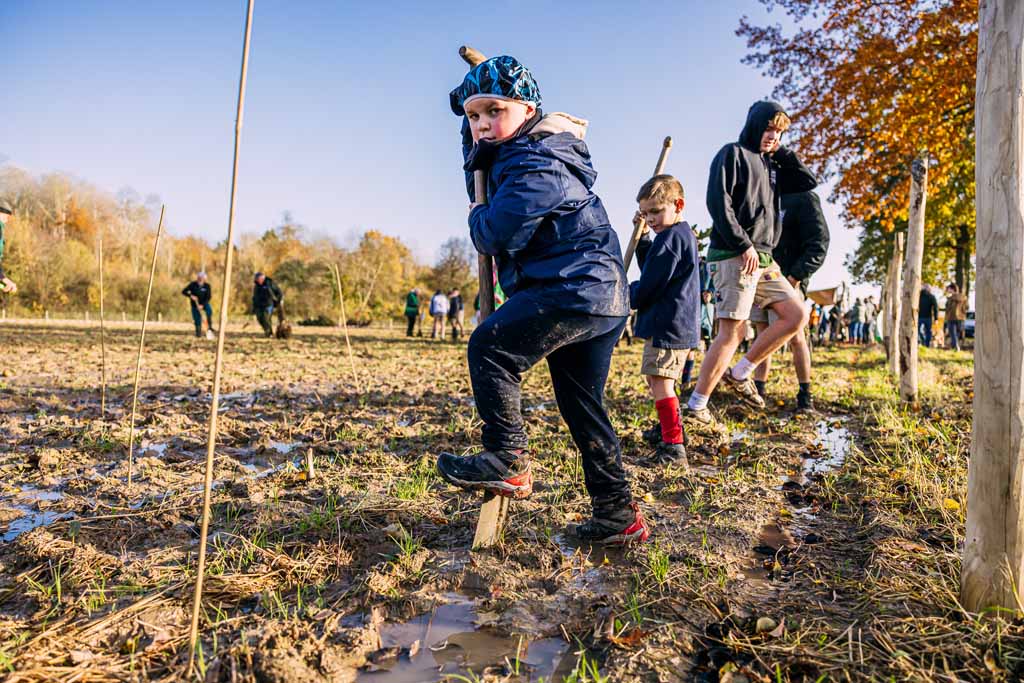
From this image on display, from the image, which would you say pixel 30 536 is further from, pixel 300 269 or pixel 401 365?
pixel 300 269

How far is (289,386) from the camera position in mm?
7352

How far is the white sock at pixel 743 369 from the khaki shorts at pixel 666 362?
1.53 meters

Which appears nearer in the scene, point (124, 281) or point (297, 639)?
point (297, 639)

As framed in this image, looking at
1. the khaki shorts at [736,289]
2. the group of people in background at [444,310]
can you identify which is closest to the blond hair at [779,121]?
the khaki shorts at [736,289]

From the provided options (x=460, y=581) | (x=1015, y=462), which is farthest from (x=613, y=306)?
(x=1015, y=462)

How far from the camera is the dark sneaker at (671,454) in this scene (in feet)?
12.5

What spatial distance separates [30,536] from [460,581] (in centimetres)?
170

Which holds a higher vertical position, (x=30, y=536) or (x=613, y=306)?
(x=613, y=306)

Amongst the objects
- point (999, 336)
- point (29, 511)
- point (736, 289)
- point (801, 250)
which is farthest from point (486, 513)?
point (801, 250)

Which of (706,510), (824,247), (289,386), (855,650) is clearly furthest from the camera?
(289,386)

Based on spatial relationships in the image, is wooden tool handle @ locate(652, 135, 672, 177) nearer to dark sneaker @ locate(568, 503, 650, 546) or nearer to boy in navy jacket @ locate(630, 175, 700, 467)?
boy in navy jacket @ locate(630, 175, 700, 467)

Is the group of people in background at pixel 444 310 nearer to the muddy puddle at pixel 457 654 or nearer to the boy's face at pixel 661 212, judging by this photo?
the boy's face at pixel 661 212

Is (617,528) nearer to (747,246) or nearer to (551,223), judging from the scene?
(551,223)

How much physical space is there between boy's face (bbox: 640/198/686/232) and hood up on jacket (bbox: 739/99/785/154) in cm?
129
